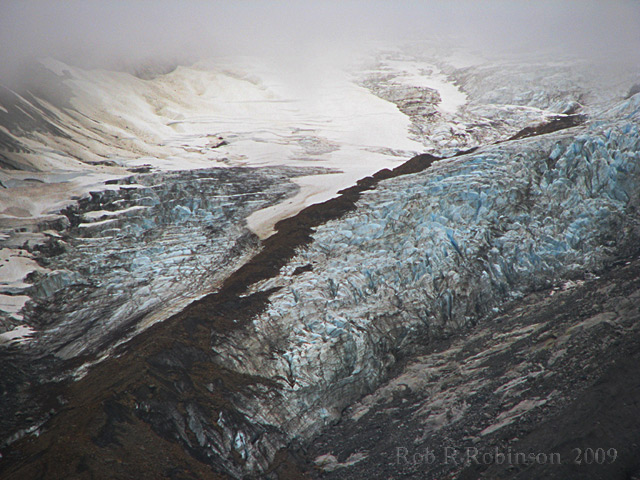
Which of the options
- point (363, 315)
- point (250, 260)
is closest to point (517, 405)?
point (363, 315)

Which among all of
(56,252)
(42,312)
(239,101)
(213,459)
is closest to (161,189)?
(56,252)

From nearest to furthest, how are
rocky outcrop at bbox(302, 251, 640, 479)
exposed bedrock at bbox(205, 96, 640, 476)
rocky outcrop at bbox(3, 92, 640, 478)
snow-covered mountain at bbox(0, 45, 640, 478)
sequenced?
rocky outcrop at bbox(302, 251, 640, 479) < rocky outcrop at bbox(3, 92, 640, 478) < snow-covered mountain at bbox(0, 45, 640, 478) < exposed bedrock at bbox(205, 96, 640, 476)

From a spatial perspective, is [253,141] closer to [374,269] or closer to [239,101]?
[239,101]

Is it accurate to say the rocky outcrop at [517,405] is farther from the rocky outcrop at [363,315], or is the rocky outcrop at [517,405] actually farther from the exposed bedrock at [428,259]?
the exposed bedrock at [428,259]

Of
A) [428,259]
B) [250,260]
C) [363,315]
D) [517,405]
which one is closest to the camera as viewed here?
[517,405]

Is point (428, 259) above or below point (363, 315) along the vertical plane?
above

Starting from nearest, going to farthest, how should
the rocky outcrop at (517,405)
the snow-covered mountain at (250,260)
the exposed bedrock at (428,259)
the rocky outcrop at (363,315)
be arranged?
the rocky outcrop at (517,405) → the rocky outcrop at (363,315) → the snow-covered mountain at (250,260) → the exposed bedrock at (428,259)

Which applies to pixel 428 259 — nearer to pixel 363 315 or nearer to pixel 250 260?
pixel 363 315

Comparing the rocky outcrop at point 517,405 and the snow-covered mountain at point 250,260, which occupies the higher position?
the snow-covered mountain at point 250,260

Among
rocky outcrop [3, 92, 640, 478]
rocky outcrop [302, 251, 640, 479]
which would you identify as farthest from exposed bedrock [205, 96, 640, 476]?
rocky outcrop [302, 251, 640, 479]

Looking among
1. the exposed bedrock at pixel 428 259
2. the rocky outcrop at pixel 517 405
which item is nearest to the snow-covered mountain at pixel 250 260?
the exposed bedrock at pixel 428 259

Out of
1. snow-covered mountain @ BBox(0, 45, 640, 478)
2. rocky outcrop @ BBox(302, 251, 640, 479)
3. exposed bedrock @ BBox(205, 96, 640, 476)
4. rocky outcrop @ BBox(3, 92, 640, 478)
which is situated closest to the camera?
rocky outcrop @ BBox(302, 251, 640, 479)

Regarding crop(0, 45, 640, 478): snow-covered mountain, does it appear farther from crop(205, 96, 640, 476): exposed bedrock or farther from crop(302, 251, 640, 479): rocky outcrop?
crop(302, 251, 640, 479): rocky outcrop
